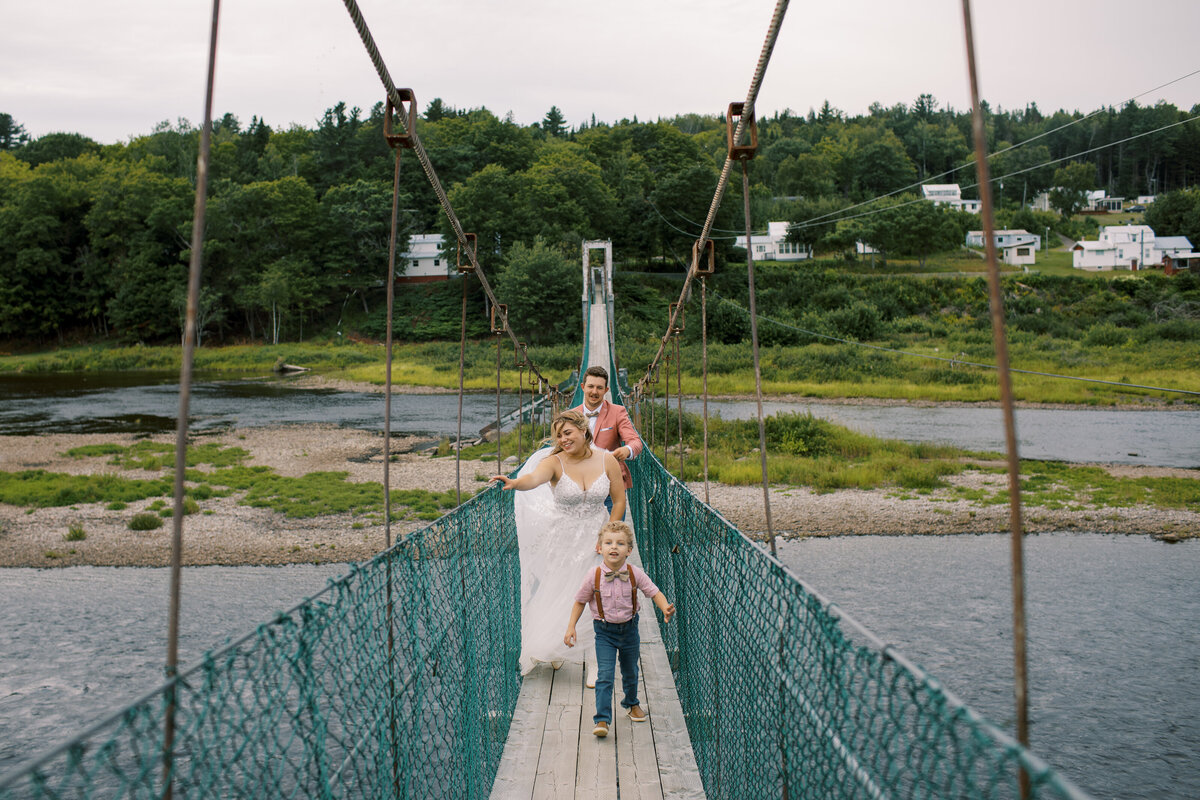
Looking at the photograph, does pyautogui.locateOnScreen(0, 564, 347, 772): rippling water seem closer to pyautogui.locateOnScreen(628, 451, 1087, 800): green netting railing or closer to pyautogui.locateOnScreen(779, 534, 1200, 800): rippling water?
pyautogui.locateOnScreen(628, 451, 1087, 800): green netting railing

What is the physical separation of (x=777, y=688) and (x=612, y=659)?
3.10ft

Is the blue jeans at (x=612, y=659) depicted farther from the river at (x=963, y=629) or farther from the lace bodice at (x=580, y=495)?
the river at (x=963, y=629)

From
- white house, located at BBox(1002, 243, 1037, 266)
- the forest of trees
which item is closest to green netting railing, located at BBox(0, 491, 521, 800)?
the forest of trees

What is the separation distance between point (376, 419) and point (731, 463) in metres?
9.74

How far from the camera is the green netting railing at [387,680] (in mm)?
1330

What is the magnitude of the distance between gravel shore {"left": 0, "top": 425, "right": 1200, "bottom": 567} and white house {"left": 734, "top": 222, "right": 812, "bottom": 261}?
40219mm

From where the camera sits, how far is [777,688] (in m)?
1.95

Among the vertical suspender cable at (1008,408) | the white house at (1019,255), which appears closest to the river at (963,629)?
the vertical suspender cable at (1008,408)

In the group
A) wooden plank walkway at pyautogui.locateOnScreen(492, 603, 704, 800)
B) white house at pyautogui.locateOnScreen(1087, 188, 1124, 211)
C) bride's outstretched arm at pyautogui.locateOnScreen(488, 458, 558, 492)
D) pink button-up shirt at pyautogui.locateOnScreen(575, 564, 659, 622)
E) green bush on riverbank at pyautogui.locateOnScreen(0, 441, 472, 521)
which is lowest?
green bush on riverbank at pyautogui.locateOnScreen(0, 441, 472, 521)

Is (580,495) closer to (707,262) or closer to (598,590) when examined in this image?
(598,590)

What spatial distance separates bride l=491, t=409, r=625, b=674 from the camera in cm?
303

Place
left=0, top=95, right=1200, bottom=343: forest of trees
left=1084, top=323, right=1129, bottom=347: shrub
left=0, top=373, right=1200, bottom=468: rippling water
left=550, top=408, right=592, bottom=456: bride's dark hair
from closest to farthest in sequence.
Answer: left=550, top=408, right=592, bottom=456: bride's dark hair → left=0, top=373, right=1200, bottom=468: rippling water → left=1084, top=323, right=1129, bottom=347: shrub → left=0, top=95, right=1200, bottom=343: forest of trees

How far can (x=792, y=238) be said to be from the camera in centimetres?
4875

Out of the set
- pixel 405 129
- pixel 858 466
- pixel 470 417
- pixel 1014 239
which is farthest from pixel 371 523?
pixel 1014 239
